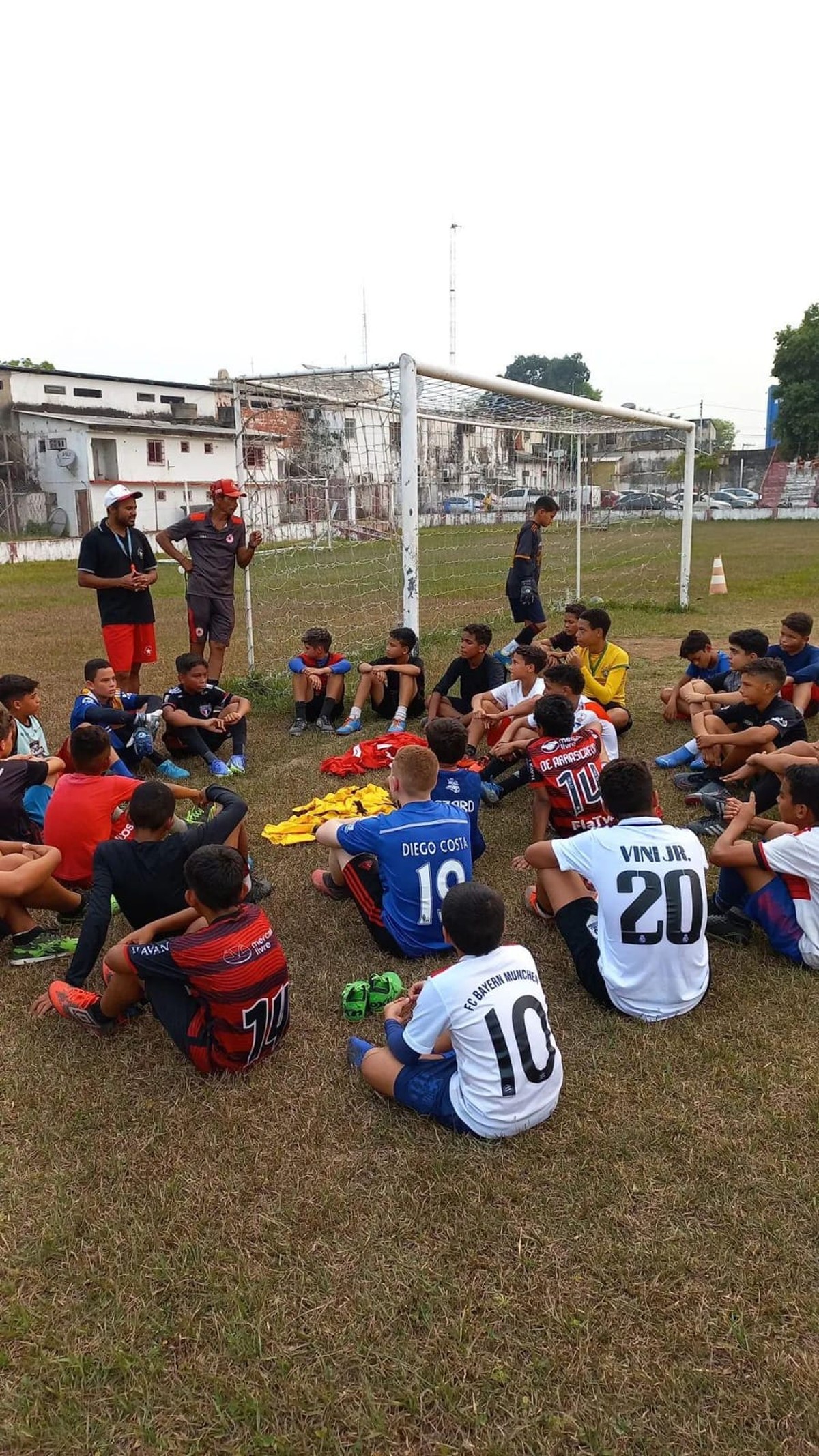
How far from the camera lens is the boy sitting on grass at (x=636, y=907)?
3410mm

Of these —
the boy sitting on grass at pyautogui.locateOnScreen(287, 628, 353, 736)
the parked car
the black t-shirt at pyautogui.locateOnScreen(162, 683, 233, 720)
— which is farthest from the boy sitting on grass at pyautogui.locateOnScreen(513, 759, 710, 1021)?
the parked car

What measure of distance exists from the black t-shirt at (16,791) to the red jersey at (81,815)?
0.15 meters

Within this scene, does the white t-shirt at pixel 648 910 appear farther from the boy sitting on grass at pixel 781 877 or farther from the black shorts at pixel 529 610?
the black shorts at pixel 529 610

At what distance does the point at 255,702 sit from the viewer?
29.2 ft

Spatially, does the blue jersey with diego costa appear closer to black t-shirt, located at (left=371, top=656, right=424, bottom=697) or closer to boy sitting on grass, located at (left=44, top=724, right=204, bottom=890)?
boy sitting on grass, located at (left=44, top=724, right=204, bottom=890)

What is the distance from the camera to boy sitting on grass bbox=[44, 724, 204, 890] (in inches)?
177

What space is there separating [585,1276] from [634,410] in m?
12.1

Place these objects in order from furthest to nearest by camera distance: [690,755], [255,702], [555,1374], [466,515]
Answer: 1. [466,515]
2. [255,702]
3. [690,755]
4. [555,1374]

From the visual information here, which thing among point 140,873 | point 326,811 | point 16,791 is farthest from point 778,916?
Result: point 16,791

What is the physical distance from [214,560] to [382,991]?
5.14m

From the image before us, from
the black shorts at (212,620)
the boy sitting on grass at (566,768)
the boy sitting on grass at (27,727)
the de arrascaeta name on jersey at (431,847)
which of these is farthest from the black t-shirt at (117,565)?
the de arrascaeta name on jersey at (431,847)

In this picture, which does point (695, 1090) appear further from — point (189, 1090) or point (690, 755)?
point (690, 755)

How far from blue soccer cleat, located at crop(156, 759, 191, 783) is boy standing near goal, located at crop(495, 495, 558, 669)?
362 cm

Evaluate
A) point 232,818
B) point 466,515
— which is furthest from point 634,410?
point 232,818
